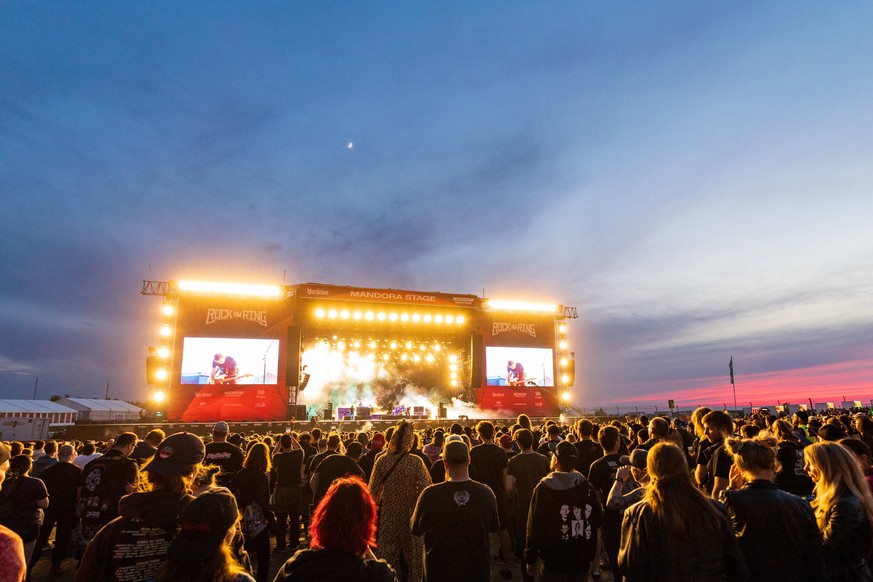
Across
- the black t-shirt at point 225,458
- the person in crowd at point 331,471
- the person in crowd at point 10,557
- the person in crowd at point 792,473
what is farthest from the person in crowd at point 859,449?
the black t-shirt at point 225,458

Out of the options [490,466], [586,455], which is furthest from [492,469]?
[586,455]

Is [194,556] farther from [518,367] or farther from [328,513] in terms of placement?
[518,367]

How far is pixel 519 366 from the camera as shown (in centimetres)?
3547

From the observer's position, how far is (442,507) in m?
4.30

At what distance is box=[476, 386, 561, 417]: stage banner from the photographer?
1357 inches

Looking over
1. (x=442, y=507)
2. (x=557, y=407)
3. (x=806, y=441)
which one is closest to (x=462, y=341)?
(x=557, y=407)

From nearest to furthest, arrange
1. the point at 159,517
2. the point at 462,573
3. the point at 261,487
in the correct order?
the point at 159,517, the point at 462,573, the point at 261,487

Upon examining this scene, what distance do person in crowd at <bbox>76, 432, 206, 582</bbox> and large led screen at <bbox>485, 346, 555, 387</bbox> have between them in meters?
32.6

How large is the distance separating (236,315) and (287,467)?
78.4ft

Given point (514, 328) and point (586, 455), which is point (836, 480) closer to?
point (586, 455)

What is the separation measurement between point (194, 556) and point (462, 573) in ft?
8.63

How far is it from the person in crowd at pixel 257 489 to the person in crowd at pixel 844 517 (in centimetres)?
537

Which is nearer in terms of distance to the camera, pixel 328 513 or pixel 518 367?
pixel 328 513

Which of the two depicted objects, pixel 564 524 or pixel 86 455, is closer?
pixel 564 524
